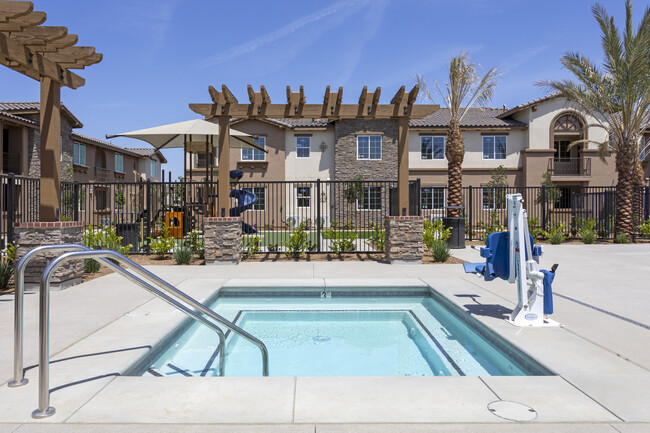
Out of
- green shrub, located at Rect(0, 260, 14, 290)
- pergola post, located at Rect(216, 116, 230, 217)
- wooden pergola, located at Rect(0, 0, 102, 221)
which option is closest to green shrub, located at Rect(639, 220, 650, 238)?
pergola post, located at Rect(216, 116, 230, 217)

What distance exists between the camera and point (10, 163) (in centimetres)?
2216

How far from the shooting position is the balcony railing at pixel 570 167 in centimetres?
2583

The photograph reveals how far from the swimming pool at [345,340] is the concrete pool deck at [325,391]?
0.24 metres

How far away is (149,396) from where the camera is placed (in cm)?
309

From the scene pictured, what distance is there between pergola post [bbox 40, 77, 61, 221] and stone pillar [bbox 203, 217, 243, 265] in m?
3.45

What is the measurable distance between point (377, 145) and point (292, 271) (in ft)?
58.7

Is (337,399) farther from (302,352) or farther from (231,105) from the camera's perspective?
(231,105)

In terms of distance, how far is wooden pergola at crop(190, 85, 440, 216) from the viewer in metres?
10.0

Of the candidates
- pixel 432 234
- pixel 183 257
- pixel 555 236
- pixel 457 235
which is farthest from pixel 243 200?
pixel 555 236

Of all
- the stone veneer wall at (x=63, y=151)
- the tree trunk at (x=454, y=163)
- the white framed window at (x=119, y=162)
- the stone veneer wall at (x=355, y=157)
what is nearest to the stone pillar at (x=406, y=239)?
the tree trunk at (x=454, y=163)

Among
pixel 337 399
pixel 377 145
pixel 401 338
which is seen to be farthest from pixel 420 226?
pixel 377 145

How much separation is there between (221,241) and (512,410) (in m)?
8.38

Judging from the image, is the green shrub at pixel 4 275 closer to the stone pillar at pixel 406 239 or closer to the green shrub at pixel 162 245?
the green shrub at pixel 162 245

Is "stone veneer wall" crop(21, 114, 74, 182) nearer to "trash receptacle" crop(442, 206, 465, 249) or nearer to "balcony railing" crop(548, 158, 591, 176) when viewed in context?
"trash receptacle" crop(442, 206, 465, 249)
